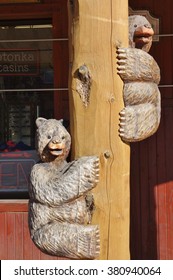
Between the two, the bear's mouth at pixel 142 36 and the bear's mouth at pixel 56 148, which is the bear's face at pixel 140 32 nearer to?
the bear's mouth at pixel 142 36

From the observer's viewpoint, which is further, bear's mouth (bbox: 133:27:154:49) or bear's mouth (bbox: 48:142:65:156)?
bear's mouth (bbox: 133:27:154:49)

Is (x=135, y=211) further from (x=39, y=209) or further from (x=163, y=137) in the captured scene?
(x=39, y=209)

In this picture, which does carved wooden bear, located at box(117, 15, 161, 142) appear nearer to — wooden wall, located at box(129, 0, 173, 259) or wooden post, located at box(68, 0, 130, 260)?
wooden post, located at box(68, 0, 130, 260)

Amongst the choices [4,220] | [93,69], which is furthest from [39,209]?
[4,220]

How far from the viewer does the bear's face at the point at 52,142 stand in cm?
231

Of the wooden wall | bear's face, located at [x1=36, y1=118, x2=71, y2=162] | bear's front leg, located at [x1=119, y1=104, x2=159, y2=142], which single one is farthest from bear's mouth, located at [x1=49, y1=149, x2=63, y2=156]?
the wooden wall

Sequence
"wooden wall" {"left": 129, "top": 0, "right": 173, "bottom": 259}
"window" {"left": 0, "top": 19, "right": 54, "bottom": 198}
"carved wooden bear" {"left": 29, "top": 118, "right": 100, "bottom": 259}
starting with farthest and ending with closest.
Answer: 1. "window" {"left": 0, "top": 19, "right": 54, "bottom": 198}
2. "wooden wall" {"left": 129, "top": 0, "right": 173, "bottom": 259}
3. "carved wooden bear" {"left": 29, "top": 118, "right": 100, "bottom": 259}

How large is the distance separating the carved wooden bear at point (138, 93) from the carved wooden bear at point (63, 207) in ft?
0.75

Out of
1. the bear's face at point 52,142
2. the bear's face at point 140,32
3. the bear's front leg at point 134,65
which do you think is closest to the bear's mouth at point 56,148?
the bear's face at point 52,142

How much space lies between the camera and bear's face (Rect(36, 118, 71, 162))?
2.31m

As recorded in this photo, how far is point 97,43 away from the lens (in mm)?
2273

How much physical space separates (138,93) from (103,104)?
0.58ft

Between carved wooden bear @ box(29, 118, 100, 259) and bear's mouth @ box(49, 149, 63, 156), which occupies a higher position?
bear's mouth @ box(49, 149, 63, 156)

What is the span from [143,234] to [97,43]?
2.70 meters
